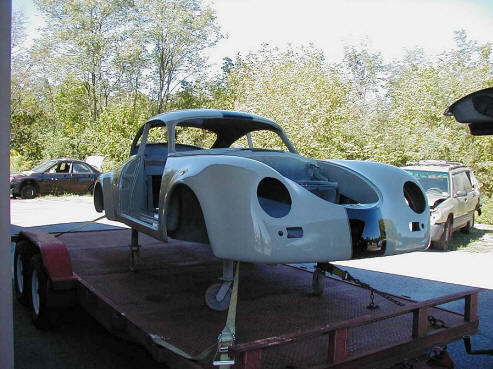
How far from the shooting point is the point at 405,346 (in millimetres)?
2738

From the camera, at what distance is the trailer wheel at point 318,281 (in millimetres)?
3996

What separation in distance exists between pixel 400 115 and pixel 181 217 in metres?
17.5

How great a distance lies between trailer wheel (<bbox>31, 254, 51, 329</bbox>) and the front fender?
198 cm

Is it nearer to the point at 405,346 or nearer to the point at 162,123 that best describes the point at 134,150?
the point at 162,123

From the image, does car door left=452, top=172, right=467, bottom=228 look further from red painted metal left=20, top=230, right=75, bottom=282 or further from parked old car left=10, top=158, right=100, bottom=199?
parked old car left=10, top=158, right=100, bottom=199

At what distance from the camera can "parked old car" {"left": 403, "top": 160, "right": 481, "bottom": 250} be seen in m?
9.68

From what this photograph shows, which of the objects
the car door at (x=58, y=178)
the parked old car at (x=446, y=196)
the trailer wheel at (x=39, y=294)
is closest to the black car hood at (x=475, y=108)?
the trailer wheel at (x=39, y=294)

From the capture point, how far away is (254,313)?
3.49 m

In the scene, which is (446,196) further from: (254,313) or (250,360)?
(250,360)

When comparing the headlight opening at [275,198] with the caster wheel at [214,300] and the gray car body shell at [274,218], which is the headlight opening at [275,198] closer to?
the gray car body shell at [274,218]

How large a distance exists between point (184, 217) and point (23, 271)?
2.22m

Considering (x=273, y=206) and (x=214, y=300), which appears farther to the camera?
(x=214, y=300)

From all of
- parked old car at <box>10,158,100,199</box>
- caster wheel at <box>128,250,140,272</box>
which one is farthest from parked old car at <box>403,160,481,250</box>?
parked old car at <box>10,158,100,199</box>

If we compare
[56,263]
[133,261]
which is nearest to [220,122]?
[133,261]
